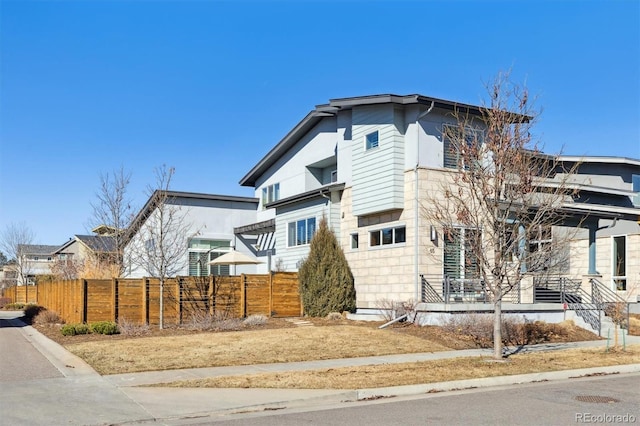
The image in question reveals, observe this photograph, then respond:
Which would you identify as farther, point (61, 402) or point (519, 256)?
point (519, 256)

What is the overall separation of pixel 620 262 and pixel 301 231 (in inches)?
601

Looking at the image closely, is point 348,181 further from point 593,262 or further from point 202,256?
point 202,256

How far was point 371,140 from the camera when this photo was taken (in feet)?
76.6

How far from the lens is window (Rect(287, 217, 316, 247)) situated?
86.8ft

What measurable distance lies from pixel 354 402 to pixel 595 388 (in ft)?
16.3

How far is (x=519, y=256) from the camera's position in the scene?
50.4ft

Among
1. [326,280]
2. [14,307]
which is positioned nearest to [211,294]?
[326,280]

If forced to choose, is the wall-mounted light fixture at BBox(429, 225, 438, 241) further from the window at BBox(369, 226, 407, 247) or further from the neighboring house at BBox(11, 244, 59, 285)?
the neighboring house at BBox(11, 244, 59, 285)

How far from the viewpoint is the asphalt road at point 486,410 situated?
900cm

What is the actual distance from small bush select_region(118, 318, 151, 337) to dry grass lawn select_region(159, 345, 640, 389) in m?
7.81

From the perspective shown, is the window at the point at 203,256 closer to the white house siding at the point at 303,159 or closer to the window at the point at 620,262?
the white house siding at the point at 303,159

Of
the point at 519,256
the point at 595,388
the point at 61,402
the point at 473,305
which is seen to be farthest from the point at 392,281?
the point at 61,402

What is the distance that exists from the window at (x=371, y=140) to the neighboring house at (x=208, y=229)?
1240cm

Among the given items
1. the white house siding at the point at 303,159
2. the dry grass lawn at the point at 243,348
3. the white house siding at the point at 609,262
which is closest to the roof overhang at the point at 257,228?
the white house siding at the point at 303,159
